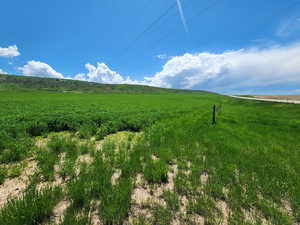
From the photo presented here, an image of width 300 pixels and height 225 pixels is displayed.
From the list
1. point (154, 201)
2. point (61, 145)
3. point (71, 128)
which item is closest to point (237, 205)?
point (154, 201)

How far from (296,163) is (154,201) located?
549cm

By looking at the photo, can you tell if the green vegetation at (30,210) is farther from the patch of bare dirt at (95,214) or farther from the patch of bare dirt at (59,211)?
the patch of bare dirt at (95,214)

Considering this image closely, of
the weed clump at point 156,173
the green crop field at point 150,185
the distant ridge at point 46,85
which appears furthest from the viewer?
the distant ridge at point 46,85

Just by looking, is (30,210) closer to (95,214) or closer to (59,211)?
(59,211)

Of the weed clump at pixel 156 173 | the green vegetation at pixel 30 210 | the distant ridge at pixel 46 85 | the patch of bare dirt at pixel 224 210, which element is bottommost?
the patch of bare dirt at pixel 224 210

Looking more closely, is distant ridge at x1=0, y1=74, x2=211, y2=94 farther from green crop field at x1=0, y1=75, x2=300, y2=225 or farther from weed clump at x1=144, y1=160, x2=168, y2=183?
weed clump at x1=144, y1=160, x2=168, y2=183

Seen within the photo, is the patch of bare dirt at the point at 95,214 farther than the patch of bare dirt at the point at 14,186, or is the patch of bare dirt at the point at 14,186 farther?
the patch of bare dirt at the point at 14,186

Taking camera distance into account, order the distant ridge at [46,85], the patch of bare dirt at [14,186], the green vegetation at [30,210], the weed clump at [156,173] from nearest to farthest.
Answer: the green vegetation at [30,210], the patch of bare dirt at [14,186], the weed clump at [156,173], the distant ridge at [46,85]

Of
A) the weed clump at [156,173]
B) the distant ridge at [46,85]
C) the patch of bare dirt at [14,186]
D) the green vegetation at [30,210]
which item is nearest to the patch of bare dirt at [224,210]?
the weed clump at [156,173]

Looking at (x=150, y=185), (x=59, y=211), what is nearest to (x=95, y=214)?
(x=59, y=211)

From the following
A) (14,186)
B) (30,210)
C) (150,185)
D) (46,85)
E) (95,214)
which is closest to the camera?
(30,210)

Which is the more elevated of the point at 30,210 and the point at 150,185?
the point at 30,210

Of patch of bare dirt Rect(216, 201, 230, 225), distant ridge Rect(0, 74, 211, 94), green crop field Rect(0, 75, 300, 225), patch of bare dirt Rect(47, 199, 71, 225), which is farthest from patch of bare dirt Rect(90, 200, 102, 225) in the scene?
distant ridge Rect(0, 74, 211, 94)

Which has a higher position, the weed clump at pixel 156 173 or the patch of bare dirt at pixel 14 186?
the weed clump at pixel 156 173
